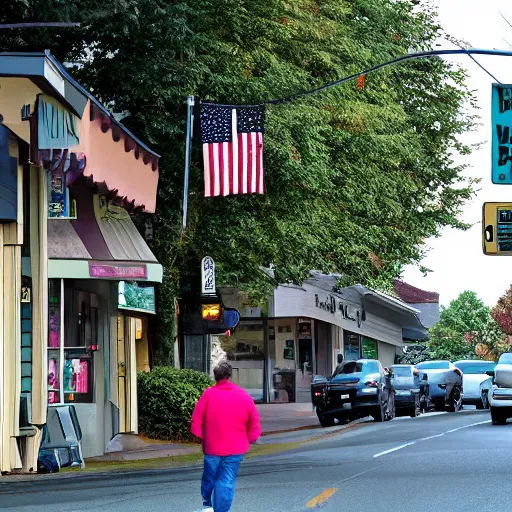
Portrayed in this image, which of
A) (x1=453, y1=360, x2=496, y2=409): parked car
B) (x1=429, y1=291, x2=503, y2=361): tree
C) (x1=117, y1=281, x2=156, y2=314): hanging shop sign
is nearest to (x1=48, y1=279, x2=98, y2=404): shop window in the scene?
(x1=117, y1=281, x2=156, y2=314): hanging shop sign

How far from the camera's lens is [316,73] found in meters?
33.5

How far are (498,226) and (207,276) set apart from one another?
20.3 feet

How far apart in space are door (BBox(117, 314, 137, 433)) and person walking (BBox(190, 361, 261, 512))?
13.8 meters

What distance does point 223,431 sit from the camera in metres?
12.2

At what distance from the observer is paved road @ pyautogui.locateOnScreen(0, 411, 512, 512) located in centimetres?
1429

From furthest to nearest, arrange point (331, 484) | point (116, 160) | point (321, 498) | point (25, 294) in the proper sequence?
point (116, 160)
point (25, 294)
point (331, 484)
point (321, 498)

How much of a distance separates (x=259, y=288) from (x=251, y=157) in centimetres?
746

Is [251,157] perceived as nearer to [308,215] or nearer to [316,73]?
[308,215]

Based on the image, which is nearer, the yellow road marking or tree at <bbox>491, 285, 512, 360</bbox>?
the yellow road marking

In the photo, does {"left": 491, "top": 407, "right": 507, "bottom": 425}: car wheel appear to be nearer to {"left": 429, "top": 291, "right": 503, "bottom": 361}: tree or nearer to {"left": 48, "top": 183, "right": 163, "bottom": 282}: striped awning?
{"left": 48, "top": 183, "right": 163, "bottom": 282}: striped awning

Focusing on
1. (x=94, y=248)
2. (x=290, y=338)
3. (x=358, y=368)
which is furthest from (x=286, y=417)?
(x=94, y=248)

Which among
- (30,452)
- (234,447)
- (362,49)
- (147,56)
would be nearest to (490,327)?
(362,49)

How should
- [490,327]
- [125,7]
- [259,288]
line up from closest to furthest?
[125,7] → [259,288] → [490,327]

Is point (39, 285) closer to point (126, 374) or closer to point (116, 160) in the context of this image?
point (116, 160)
